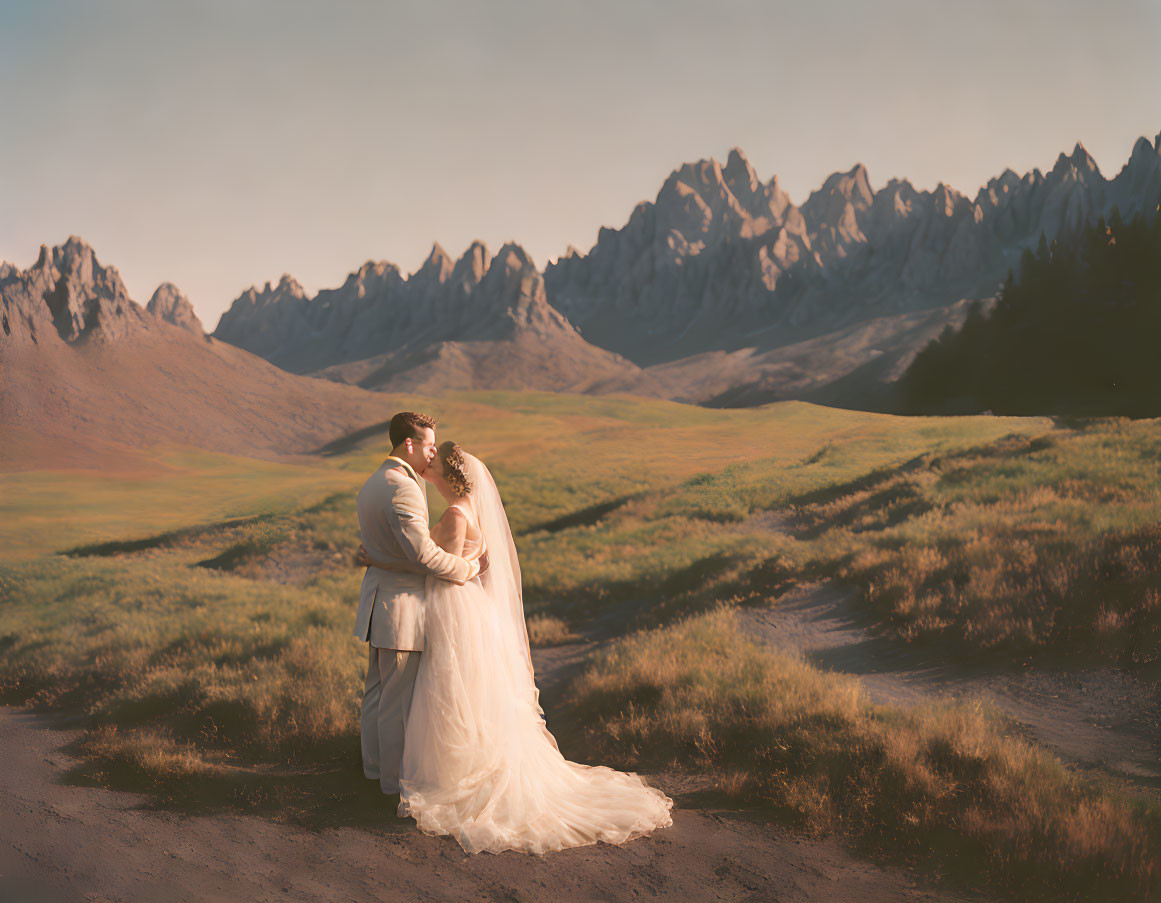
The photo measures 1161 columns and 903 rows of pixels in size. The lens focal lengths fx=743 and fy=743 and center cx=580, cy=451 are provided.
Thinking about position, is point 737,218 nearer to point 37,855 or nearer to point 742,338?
point 742,338

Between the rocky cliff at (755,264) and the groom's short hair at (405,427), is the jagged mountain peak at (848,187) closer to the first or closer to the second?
the rocky cliff at (755,264)

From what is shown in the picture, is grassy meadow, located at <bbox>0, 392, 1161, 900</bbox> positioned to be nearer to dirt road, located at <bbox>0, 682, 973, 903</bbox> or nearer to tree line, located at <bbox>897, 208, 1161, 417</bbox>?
dirt road, located at <bbox>0, 682, 973, 903</bbox>

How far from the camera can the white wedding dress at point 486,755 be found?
4379 millimetres

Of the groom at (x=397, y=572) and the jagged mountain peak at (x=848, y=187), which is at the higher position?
the jagged mountain peak at (x=848, y=187)

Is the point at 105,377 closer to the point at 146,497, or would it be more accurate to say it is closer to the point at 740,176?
the point at 146,497

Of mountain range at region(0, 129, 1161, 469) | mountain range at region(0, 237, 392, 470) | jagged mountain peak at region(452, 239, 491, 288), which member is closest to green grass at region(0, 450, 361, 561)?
mountain range at region(0, 237, 392, 470)

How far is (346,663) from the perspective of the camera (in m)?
8.14

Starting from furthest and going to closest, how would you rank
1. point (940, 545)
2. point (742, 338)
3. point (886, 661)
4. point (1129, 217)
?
1. point (742, 338)
2. point (1129, 217)
3. point (940, 545)
4. point (886, 661)

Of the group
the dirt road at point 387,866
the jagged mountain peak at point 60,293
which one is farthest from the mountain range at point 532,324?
the dirt road at point 387,866

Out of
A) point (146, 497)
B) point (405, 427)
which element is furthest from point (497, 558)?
point (146, 497)

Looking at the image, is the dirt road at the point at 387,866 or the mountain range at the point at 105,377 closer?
the dirt road at the point at 387,866

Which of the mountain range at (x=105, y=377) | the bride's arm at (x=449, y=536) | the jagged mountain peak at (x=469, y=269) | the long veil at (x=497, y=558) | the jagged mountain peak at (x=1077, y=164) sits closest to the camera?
the bride's arm at (x=449, y=536)

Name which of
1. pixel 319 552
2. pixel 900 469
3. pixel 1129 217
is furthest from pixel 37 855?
pixel 1129 217

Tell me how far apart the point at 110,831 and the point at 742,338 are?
122812mm
